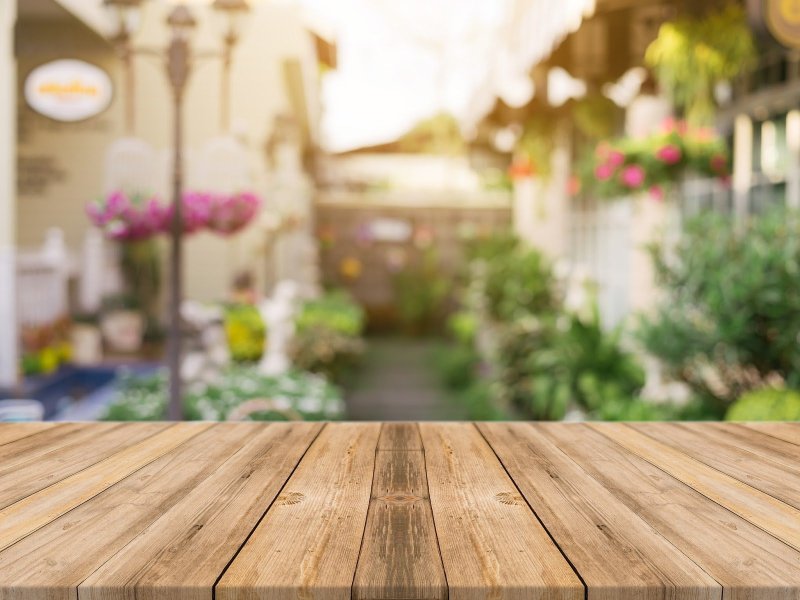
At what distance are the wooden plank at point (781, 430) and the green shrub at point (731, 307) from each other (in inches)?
59.5

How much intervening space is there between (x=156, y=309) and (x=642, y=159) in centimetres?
486

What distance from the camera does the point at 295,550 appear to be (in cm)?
132

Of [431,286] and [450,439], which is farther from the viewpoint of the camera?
[431,286]

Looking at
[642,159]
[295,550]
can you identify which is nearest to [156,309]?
[642,159]

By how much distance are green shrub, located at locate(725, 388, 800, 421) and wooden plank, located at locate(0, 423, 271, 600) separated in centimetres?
241

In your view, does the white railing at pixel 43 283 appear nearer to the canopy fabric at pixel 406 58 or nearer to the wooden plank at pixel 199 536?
the canopy fabric at pixel 406 58

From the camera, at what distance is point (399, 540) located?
1.36 m

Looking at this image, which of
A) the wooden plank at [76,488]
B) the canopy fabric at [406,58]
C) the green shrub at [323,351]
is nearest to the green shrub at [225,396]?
the green shrub at [323,351]

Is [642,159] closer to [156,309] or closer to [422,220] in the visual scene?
[156,309]

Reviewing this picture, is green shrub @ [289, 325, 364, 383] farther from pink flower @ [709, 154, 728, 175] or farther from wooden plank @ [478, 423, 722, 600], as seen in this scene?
wooden plank @ [478, 423, 722, 600]

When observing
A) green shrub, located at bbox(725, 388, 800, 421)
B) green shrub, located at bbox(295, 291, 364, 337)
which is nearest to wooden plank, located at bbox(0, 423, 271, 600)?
green shrub, located at bbox(725, 388, 800, 421)

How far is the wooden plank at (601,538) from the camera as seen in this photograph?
1.20 m

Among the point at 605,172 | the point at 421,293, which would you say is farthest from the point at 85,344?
the point at 421,293

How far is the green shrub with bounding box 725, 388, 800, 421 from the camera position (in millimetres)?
3586
